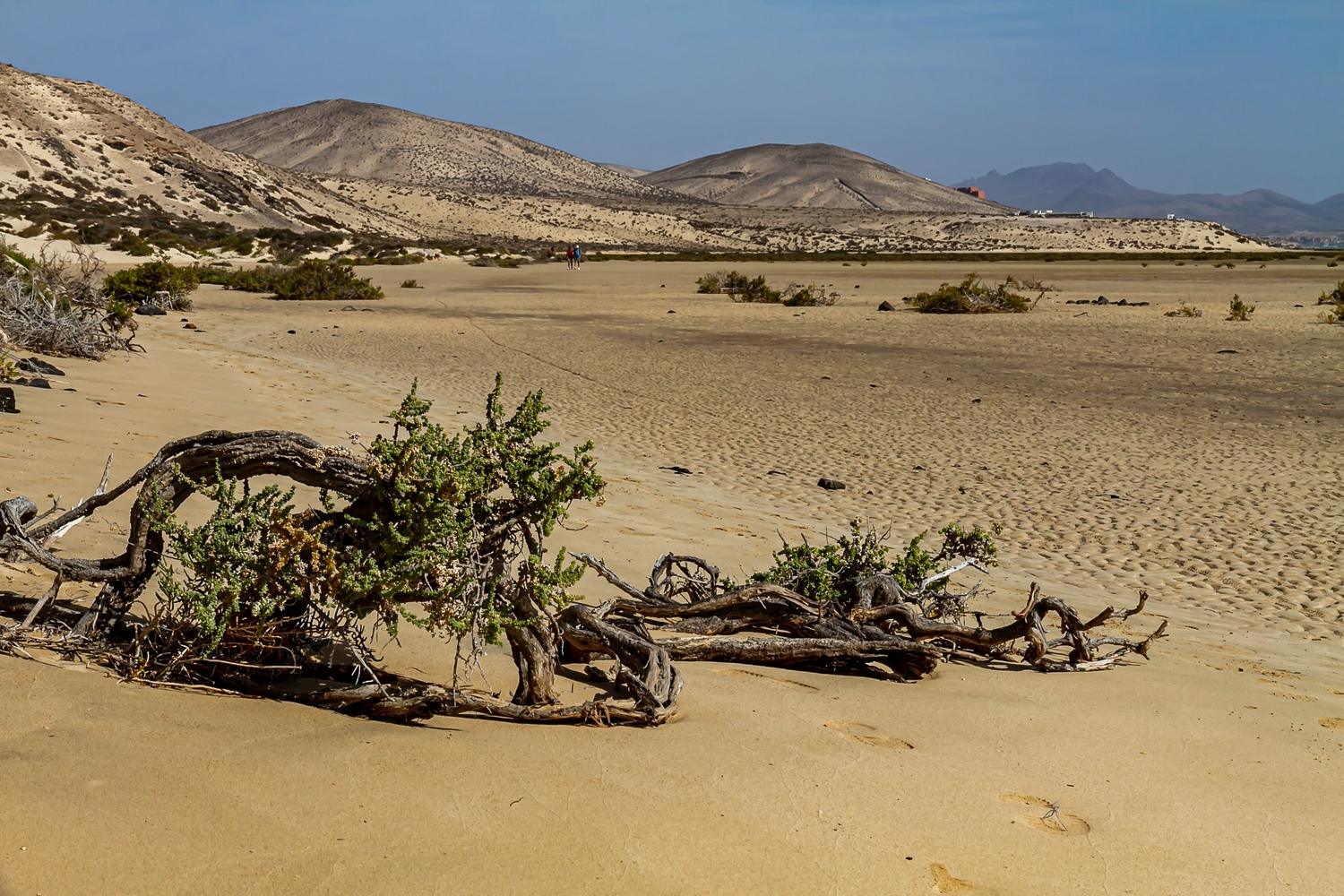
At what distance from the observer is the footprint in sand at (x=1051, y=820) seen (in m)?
2.78

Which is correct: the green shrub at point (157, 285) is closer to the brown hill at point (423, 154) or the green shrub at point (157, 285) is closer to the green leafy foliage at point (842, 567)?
the green leafy foliage at point (842, 567)

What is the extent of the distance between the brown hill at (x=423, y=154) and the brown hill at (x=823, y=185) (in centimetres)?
3755

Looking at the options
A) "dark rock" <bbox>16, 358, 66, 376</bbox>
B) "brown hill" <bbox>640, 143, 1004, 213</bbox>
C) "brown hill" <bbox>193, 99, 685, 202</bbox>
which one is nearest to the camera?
"dark rock" <bbox>16, 358, 66, 376</bbox>

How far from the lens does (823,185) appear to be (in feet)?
576

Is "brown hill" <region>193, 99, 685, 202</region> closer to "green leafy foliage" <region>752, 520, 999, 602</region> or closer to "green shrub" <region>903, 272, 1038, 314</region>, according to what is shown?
"green shrub" <region>903, 272, 1038, 314</region>

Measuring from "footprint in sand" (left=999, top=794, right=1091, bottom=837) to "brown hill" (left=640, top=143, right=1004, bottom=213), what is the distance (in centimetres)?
16498

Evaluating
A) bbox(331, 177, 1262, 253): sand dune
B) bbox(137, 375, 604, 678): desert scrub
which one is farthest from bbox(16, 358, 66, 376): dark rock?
bbox(331, 177, 1262, 253): sand dune

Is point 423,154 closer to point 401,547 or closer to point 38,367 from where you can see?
point 38,367

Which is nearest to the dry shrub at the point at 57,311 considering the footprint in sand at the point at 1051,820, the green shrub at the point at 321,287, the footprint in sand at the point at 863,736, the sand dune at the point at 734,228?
the footprint in sand at the point at 863,736

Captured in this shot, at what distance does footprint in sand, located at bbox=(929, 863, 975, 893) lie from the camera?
2.45m

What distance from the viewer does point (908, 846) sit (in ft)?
8.58

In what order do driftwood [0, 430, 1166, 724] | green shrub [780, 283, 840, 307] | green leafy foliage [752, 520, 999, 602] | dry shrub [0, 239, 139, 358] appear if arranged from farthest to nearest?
green shrub [780, 283, 840, 307] → dry shrub [0, 239, 139, 358] → green leafy foliage [752, 520, 999, 602] → driftwood [0, 430, 1166, 724]

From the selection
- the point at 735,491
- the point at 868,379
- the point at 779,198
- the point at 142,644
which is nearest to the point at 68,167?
the point at 868,379

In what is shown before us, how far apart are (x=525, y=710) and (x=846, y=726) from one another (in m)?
1.03
